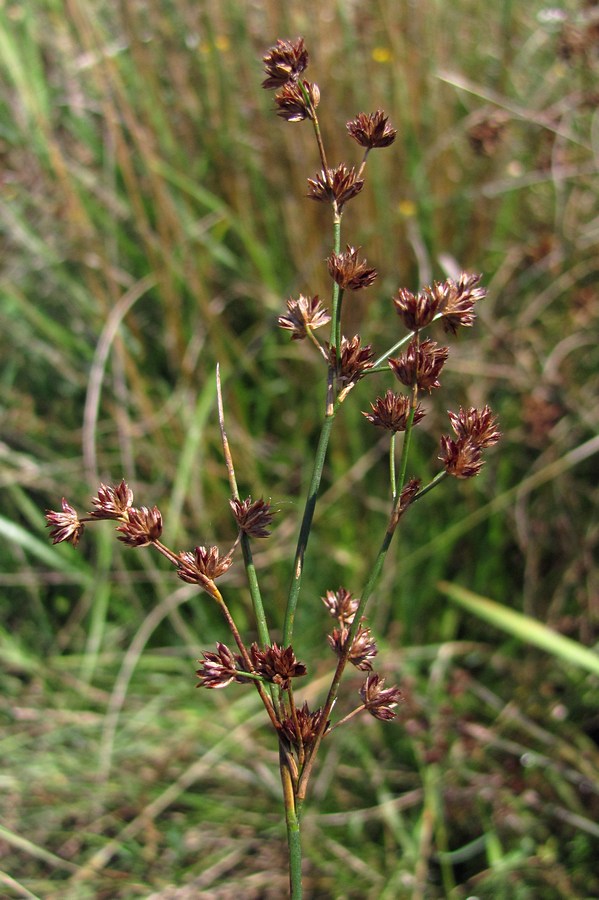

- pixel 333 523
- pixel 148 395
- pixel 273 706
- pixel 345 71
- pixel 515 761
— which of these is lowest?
pixel 273 706

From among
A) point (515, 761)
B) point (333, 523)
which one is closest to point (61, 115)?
point (333, 523)

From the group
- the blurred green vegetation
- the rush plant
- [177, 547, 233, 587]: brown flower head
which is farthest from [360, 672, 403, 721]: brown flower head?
the blurred green vegetation

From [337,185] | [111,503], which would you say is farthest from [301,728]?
[337,185]

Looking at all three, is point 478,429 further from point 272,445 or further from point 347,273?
point 272,445

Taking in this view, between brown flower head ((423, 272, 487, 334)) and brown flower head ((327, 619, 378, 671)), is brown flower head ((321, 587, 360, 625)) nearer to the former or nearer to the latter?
brown flower head ((327, 619, 378, 671))

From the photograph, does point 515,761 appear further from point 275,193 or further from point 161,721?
point 275,193

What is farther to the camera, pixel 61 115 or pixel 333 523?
pixel 61 115
